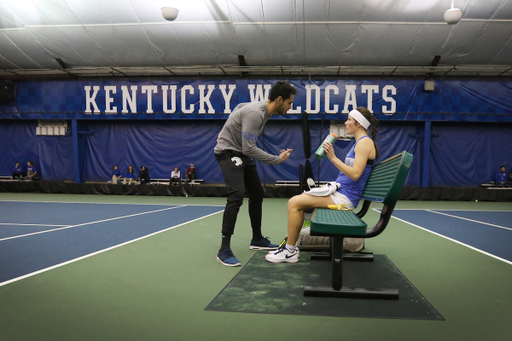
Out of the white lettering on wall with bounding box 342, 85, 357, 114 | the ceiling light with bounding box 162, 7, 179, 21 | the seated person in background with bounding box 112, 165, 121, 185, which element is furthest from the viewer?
the seated person in background with bounding box 112, 165, 121, 185

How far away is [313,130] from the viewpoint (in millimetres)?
13555

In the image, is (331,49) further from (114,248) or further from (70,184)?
(70,184)

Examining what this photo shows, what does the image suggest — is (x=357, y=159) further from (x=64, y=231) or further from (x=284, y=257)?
(x=64, y=231)

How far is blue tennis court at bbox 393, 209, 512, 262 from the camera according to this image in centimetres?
432

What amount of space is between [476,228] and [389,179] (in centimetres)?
442

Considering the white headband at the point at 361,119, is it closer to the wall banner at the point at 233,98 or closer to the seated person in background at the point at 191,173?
the wall banner at the point at 233,98

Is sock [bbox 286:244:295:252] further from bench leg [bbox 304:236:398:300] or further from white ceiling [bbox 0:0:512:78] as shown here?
white ceiling [bbox 0:0:512:78]

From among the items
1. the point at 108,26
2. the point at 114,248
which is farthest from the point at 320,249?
the point at 108,26

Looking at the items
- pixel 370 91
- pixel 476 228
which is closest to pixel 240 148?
pixel 476 228

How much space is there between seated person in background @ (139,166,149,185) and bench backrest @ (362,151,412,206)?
12.0 meters

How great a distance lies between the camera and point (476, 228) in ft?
18.8

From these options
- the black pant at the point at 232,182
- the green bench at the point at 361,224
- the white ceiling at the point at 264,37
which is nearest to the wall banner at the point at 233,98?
the white ceiling at the point at 264,37

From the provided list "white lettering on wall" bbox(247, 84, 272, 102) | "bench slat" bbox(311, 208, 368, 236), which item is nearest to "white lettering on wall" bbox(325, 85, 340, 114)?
"white lettering on wall" bbox(247, 84, 272, 102)

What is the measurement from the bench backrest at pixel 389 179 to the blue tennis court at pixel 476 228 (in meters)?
2.09
